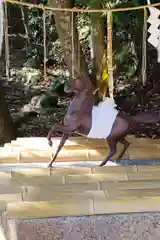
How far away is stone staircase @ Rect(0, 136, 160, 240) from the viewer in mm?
1531

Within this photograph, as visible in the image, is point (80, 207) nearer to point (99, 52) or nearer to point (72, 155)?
point (72, 155)

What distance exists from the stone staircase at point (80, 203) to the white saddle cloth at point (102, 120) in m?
0.14

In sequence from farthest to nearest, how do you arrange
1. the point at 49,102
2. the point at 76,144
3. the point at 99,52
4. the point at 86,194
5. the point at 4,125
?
1. the point at 49,102
2. the point at 4,125
3. the point at 99,52
4. the point at 76,144
5. the point at 86,194

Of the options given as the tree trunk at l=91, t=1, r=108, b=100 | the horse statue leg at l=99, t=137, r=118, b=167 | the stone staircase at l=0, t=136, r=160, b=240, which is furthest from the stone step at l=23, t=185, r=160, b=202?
the tree trunk at l=91, t=1, r=108, b=100

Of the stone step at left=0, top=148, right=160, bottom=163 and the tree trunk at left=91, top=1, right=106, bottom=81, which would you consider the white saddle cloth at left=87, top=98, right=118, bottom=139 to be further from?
the tree trunk at left=91, top=1, right=106, bottom=81

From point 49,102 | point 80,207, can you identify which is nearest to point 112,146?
point 80,207

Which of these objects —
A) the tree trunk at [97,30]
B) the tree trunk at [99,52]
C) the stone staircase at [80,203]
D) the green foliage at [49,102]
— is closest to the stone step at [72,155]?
the stone staircase at [80,203]

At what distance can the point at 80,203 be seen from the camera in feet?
5.15

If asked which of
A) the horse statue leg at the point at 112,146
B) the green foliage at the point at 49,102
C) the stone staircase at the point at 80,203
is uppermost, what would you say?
the horse statue leg at the point at 112,146

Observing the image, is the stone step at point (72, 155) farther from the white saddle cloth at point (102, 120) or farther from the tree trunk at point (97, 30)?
the tree trunk at point (97, 30)

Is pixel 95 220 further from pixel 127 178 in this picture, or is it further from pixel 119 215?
pixel 127 178

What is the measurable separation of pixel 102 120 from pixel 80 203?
1.51 ft

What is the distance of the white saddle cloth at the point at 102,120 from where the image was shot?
193 centimetres

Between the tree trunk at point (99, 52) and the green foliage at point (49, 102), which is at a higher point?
the tree trunk at point (99, 52)
